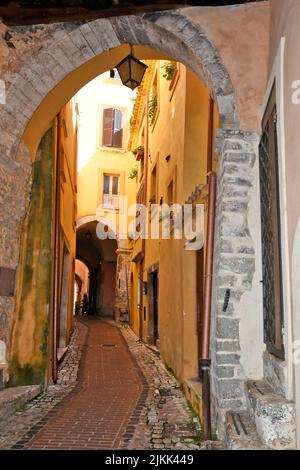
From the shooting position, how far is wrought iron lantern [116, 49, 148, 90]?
17.1ft

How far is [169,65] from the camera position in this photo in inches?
345

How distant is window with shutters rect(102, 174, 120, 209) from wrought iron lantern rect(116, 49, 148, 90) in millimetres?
13244

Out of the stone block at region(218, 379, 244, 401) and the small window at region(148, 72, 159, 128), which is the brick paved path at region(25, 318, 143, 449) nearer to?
the stone block at region(218, 379, 244, 401)

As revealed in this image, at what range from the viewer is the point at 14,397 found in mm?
4965

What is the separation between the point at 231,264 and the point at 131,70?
2.87 m

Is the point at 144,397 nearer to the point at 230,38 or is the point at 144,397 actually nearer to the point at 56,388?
the point at 56,388

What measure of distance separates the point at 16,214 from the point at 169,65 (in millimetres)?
5298

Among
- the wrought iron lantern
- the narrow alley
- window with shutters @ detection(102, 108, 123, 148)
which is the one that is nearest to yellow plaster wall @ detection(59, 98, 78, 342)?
the narrow alley

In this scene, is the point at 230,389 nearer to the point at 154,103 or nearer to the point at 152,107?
the point at 154,103

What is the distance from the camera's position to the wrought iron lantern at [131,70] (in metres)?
5.22

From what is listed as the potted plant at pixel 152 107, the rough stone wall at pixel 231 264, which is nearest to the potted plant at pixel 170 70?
the potted plant at pixel 152 107

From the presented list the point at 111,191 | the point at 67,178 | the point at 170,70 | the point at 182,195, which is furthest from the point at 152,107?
the point at 111,191

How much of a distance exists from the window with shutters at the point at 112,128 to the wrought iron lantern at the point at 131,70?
13759 mm

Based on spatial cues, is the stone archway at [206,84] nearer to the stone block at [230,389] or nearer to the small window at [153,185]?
the stone block at [230,389]
